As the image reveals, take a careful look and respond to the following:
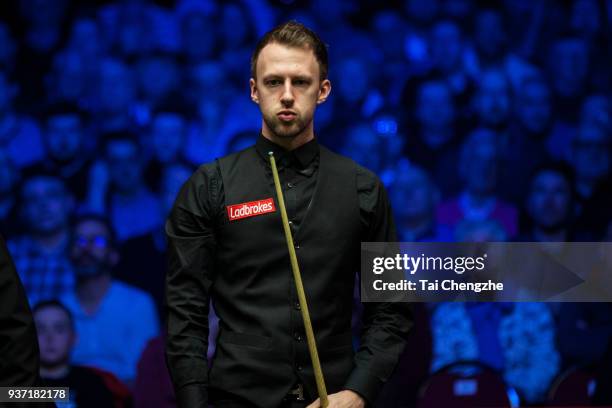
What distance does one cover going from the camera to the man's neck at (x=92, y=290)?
14.3 feet

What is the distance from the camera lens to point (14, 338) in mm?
1778

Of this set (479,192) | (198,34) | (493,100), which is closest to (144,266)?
(198,34)

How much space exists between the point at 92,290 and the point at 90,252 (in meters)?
0.18

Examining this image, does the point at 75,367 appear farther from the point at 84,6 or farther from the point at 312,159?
the point at 312,159

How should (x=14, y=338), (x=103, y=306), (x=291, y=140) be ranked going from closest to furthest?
(x=14, y=338), (x=291, y=140), (x=103, y=306)

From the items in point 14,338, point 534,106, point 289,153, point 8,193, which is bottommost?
point 14,338

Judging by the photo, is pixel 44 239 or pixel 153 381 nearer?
pixel 153 381

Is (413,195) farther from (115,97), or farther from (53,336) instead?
(53,336)

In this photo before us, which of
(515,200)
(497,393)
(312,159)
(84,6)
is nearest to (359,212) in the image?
(312,159)

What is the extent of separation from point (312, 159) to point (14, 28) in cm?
282

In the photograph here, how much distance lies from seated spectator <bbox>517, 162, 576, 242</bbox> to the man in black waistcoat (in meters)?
2.45

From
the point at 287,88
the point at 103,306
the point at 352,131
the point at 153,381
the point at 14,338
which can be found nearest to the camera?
the point at 14,338

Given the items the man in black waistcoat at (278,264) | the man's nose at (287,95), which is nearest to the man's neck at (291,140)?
the man in black waistcoat at (278,264)

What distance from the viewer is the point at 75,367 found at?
168 inches
